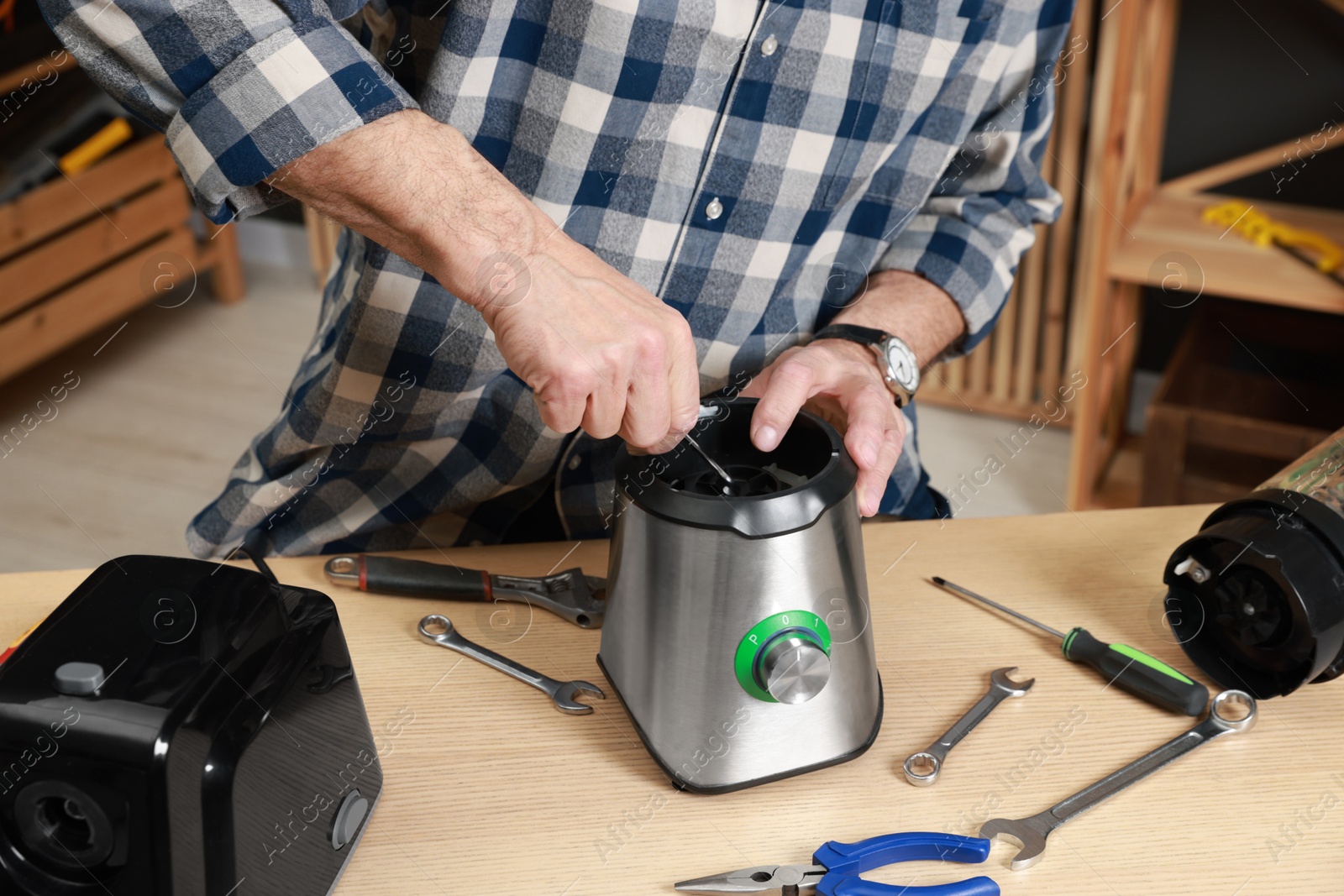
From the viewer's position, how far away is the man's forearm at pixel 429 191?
0.70m

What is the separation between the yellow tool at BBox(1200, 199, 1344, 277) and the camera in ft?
6.22

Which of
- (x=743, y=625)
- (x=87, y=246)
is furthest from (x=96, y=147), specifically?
(x=743, y=625)

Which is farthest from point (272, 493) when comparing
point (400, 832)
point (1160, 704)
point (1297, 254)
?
point (1297, 254)

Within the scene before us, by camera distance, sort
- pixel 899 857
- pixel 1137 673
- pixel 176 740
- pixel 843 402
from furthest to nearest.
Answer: pixel 843 402
pixel 1137 673
pixel 899 857
pixel 176 740

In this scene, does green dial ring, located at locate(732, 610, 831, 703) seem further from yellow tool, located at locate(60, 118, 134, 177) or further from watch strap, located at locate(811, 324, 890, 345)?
yellow tool, located at locate(60, 118, 134, 177)

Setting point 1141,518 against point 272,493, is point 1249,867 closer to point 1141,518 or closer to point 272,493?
point 1141,518

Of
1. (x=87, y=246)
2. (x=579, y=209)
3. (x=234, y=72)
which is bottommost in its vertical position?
(x=87, y=246)

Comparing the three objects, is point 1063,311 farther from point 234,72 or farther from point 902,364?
point 234,72

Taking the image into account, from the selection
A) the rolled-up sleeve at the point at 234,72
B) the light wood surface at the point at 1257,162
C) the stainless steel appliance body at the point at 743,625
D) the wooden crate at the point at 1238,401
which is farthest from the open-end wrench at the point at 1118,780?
the light wood surface at the point at 1257,162

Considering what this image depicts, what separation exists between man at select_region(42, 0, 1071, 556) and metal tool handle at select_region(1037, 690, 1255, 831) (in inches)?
9.1

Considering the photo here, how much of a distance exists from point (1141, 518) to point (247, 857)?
727mm

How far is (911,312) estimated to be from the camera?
1.04 m

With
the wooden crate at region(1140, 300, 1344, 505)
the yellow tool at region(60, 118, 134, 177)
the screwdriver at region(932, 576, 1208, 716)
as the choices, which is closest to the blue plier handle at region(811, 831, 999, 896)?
the screwdriver at region(932, 576, 1208, 716)

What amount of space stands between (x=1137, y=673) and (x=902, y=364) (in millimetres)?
318
